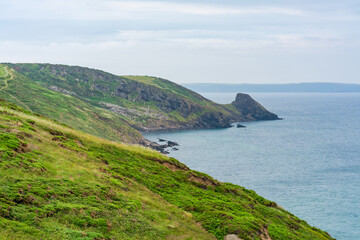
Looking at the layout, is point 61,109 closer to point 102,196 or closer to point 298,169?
point 298,169

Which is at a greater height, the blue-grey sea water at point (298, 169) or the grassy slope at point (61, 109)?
the grassy slope at point (61, 109)

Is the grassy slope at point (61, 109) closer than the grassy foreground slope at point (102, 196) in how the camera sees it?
No

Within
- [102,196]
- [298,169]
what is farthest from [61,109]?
[102,196]

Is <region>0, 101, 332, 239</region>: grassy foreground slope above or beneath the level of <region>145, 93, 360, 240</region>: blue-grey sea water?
above

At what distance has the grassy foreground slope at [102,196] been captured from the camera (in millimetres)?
18250

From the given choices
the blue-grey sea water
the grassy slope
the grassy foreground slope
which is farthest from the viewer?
the grassy slope

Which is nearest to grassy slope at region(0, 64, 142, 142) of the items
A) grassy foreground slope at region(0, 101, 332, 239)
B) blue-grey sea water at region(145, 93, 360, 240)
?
blue-grey sea water at region(145, 93, 360, 240)

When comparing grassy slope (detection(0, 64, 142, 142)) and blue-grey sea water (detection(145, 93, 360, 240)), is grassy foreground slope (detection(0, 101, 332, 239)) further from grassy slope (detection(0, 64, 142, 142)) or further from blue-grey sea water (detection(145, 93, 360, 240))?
grassy slope (detection(0, 64, 142, 142))

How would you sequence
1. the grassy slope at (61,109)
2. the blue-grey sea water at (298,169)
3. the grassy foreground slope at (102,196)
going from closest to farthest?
the grassy foreground slope at (102,196) → the blue-grey sea water at (298,169) → the grassy slope at (61,109)

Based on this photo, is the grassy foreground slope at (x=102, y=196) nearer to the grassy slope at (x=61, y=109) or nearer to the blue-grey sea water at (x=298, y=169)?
the blue-grey sea water at (x=298, y=169)

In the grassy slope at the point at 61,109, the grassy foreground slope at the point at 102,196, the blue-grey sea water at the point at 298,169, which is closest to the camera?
the grassy foreground slope at the point at 102,196

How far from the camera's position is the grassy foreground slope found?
18.2 meters

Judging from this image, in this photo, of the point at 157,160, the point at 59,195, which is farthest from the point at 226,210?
the point at 59,195

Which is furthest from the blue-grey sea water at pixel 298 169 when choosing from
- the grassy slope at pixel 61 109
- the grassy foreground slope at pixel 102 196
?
the grassy foreground slope at pixel 102 196
